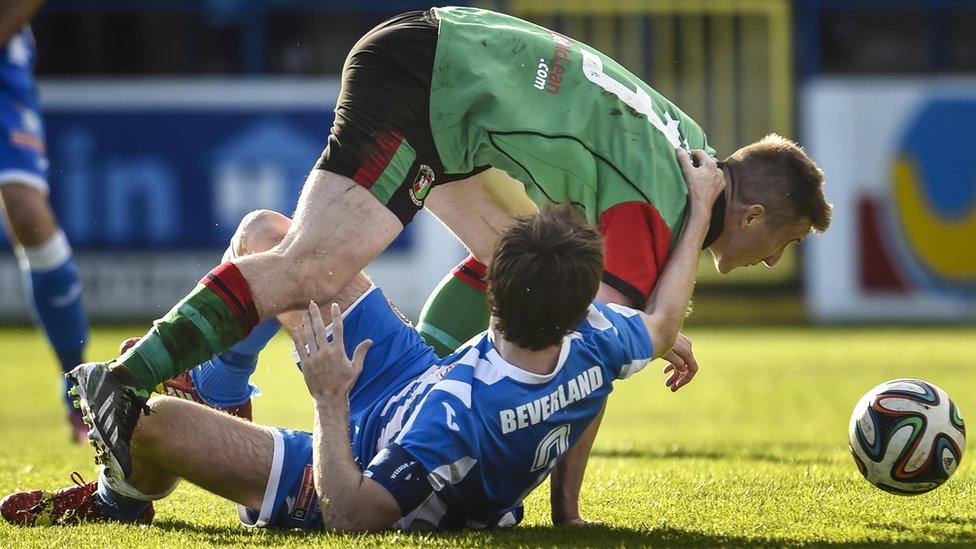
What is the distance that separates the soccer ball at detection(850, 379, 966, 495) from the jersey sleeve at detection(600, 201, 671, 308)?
947mm

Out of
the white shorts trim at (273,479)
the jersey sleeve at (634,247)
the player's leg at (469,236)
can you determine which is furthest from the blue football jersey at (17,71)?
the jersey sleeve at (634,247)

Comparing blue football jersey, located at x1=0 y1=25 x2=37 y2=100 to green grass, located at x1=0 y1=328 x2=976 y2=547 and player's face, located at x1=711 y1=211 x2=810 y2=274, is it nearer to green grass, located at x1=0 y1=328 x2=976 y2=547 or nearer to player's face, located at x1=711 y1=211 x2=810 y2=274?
green grass, located at x1=0 y1=328 x2=976 y2=547

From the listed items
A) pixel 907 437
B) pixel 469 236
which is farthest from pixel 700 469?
pixel 469 236

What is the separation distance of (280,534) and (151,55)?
45.6 ft

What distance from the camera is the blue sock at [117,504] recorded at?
398 cm

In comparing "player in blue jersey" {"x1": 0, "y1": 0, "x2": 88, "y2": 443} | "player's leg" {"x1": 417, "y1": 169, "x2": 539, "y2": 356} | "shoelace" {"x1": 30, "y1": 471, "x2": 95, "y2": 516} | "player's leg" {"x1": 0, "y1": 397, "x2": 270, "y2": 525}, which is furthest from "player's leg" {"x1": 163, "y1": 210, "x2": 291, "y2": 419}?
"player in blue jersey" {"x1": 0, "y1": 0, "x2": 88, "y2": 443}

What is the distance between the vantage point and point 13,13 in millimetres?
6680

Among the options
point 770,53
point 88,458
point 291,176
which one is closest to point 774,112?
point 770,53

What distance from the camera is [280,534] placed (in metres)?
3.77

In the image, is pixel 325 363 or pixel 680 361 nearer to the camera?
pixel 325 363

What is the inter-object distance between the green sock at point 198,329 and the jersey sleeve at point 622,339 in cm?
100

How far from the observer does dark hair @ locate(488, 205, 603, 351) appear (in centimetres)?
352

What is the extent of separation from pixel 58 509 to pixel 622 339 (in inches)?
67.1

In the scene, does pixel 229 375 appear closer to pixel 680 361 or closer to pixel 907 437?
pixel 680 361
